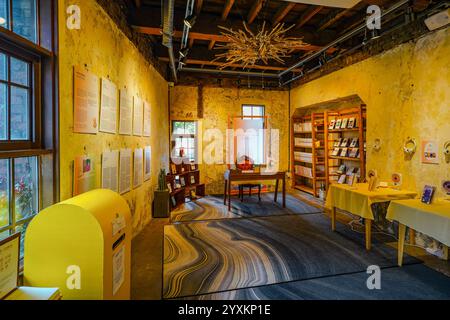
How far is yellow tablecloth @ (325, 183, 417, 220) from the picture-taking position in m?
3.44

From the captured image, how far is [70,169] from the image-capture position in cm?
217

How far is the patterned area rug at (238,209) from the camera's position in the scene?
5.15 metres

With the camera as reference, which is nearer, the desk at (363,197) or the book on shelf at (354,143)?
the desk at (363,197)

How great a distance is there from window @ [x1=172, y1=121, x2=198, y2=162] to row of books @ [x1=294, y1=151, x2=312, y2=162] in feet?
9.94

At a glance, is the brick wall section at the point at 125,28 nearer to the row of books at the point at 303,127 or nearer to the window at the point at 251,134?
the window at the point at 251,134

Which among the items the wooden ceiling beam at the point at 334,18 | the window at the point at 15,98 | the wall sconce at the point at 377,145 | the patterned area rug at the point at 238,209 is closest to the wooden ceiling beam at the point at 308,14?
the wooden ceiling beam at the point at 334,18

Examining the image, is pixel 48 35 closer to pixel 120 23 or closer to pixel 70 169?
pixel 70 169

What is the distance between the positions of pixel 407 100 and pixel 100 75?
14.2 ft

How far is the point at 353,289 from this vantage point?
2.56 meters

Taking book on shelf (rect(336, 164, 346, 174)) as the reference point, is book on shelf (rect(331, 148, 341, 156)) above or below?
above

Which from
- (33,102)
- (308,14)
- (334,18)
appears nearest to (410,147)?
(334,18)

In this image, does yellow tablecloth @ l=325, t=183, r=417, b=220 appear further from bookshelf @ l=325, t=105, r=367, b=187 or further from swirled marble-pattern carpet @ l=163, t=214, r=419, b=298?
bookshelf @ l=325, t=105, r=367, b=187

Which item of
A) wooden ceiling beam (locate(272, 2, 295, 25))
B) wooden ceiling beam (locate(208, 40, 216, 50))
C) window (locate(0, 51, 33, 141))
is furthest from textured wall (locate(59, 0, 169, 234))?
wooden ceiling beam (locate(272, 2, 295, 25))

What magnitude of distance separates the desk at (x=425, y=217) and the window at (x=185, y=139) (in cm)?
512
